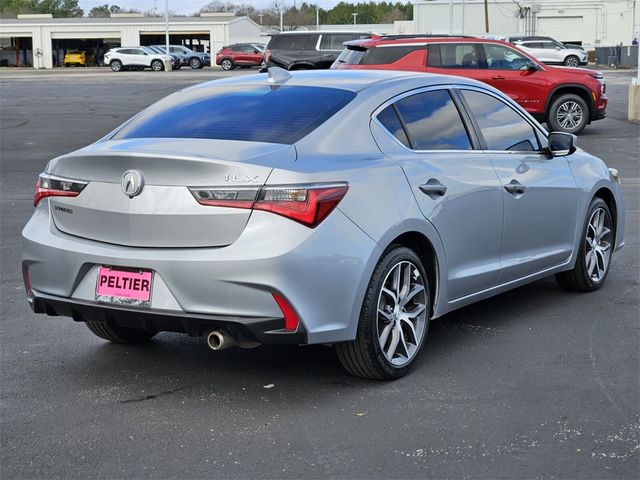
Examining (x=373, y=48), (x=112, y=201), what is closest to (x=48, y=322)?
(x=112, y=201)

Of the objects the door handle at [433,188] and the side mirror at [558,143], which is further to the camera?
the side mirror at [558,143]

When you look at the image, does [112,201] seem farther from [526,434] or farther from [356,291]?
[526,434]

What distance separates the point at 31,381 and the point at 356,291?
1.81 m

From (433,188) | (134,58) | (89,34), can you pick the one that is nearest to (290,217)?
(433,188)

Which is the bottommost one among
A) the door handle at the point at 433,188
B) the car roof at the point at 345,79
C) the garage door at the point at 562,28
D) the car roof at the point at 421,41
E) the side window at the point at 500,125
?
the door handle at the point at 433,188

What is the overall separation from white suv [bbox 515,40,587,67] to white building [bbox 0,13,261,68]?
41.5m

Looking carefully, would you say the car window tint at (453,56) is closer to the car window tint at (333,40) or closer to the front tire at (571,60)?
Answer: the car window tint at (333,40)

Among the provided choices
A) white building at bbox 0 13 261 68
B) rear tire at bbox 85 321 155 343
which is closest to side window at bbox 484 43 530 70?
rear tire at bbox 85 321 155 343

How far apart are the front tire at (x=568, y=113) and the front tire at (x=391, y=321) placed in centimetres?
1535

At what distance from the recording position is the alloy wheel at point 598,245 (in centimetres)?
745

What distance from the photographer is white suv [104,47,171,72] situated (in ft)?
214

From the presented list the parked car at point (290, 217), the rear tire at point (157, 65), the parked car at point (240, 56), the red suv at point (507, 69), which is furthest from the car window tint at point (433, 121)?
the rear tire at point (157, 65)

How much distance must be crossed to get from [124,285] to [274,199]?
0.84 meters

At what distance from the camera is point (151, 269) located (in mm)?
4816
